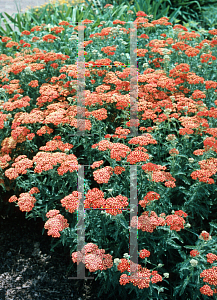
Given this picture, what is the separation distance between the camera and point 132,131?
3650 millimetres

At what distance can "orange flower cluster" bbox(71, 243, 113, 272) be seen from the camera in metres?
2.36

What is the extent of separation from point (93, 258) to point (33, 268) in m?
1.28

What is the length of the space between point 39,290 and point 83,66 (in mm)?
2884

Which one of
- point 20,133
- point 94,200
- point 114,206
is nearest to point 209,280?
point 114,206

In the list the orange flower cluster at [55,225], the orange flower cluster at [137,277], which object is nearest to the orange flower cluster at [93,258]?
the orange flower cluster at [137,277]

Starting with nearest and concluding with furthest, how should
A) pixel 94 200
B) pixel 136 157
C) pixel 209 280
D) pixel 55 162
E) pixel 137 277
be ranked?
pixel 209 280 → pixel 137 277 → pixel 94 200 → pixel 136 157 → pixel 55 162

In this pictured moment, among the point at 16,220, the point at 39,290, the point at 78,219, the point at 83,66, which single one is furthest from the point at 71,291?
the point at 83,66

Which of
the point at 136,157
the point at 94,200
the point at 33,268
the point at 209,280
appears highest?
the point at 136,157

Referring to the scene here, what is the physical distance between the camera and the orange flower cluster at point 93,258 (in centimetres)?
236

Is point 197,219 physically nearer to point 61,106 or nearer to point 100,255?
point 100,255

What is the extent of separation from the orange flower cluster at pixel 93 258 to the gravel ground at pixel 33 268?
29.8 inches

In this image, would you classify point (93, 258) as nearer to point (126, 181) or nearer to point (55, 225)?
point (55, 225)

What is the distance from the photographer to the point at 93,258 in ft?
7.91

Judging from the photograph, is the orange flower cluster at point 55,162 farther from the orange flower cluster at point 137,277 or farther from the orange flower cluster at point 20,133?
the orange flower cluster at point 137,277
